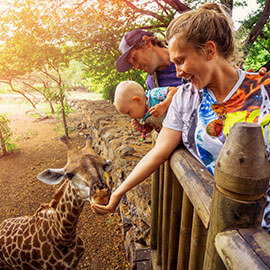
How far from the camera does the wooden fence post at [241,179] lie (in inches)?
22.0

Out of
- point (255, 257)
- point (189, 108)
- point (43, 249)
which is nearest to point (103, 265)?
point (43, 249)

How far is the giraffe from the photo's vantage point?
2006 millimetres

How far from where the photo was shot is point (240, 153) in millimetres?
569

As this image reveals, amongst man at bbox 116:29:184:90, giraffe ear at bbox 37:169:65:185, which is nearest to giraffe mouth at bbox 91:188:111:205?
giraffe ear at bbox 37:169:65:185

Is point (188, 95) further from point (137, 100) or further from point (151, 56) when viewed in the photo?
point (151, 56)

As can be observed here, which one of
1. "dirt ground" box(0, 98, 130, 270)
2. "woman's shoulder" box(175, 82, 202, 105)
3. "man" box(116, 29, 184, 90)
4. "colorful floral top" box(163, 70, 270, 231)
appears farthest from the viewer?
"dirt ground" box(0, 98, 130, 270)

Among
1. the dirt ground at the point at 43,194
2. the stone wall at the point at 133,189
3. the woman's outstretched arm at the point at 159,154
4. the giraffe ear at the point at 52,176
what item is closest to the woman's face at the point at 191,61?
the woman's outstretched arm at the point at 159,154

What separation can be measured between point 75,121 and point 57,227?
9.47m

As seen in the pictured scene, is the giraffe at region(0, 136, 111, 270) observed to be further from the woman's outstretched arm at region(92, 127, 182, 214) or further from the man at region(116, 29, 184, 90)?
the man at region(116, 29, 184, 90)

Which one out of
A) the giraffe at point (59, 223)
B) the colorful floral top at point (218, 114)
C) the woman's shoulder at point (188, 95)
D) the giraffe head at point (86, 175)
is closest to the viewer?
the colorful floral top at point (218, 114)

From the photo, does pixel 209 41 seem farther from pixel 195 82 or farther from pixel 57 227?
pixel 57 227

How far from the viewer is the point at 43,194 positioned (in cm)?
501

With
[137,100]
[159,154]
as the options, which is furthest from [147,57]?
[159,154]

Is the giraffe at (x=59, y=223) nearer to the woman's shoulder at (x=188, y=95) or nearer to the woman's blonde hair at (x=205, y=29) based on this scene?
the woman's shoulder at (x=188, y=95)
